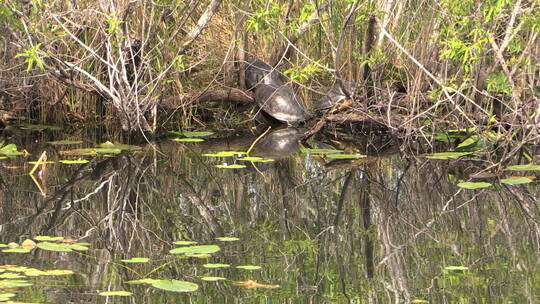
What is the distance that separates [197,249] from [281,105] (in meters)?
4.86

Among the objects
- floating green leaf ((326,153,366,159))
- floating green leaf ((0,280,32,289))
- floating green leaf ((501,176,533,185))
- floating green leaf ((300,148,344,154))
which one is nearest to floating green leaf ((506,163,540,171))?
floating green leaf ((501,176,533,185))

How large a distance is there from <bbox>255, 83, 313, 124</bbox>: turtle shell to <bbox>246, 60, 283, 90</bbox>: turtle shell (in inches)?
2.4

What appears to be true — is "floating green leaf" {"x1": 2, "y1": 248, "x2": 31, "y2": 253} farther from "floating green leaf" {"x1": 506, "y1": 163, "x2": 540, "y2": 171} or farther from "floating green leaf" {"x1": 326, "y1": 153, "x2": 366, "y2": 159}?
"floating green leaf" {"x1": 506, "y1": 163, "x2": 540, "y2": 171}

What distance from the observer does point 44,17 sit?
7.76 meters

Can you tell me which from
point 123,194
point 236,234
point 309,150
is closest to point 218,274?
point 236,234

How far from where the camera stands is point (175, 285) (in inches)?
169

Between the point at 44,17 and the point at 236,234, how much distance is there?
320cm

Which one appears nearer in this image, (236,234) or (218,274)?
(218,274)

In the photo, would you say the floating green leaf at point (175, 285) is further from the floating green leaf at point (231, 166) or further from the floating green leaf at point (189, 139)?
the floating green leaf at point (189, 139)

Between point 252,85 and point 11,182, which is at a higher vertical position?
point 252,85

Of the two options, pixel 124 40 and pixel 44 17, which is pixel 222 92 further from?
pixel 44 17

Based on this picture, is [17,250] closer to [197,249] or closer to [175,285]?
[197,249]

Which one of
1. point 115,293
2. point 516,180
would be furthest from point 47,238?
point 516,180

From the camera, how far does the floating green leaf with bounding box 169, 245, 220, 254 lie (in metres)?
4.93
